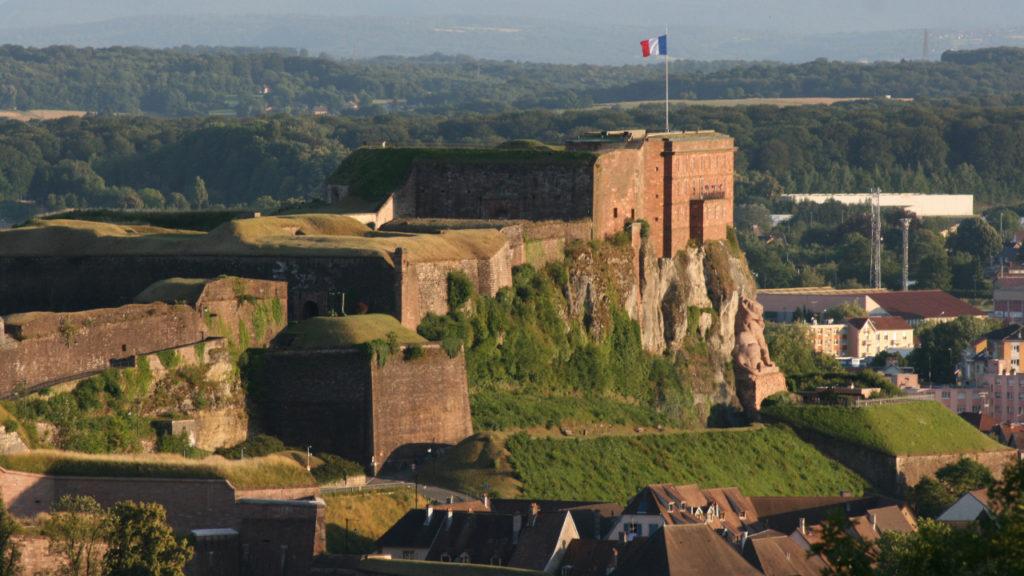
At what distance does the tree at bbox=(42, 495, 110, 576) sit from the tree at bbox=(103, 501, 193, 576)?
0.94 feet

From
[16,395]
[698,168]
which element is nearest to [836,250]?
[698,168]

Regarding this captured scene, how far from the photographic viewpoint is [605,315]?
270ft

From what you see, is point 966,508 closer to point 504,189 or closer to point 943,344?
point 504,189

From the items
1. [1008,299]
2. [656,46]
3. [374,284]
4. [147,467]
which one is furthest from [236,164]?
[147,467]

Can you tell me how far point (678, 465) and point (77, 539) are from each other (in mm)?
22407

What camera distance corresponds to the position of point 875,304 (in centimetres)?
13988

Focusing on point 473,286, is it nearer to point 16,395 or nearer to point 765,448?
point 765,448

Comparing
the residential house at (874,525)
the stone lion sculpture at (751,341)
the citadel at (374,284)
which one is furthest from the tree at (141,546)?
the stone lion sculpture at (751,341)

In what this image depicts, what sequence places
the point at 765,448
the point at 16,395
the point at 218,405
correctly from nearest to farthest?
the point at 16,395
the point at 218,405
the point at 765,448

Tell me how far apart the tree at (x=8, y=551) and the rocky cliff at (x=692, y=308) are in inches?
1069

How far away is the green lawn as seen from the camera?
2825 inches

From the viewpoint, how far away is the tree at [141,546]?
55.7 metres

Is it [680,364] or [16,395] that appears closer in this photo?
[16,395]

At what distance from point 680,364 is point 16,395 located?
25428mm
